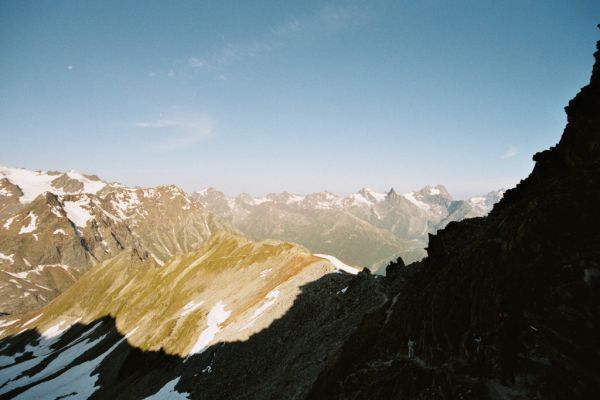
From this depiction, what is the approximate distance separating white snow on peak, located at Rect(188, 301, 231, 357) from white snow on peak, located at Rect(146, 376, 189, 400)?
20.1 feet

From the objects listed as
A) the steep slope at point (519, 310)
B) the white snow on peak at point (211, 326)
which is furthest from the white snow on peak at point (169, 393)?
the steep slope at point (519, 310)

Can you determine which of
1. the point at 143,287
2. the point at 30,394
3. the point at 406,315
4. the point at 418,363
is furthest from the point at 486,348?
the point at 143,287

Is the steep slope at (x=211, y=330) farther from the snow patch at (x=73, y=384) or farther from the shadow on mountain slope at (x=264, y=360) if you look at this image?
the snow patch at (x=73, y=384)

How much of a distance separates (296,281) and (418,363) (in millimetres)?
44308

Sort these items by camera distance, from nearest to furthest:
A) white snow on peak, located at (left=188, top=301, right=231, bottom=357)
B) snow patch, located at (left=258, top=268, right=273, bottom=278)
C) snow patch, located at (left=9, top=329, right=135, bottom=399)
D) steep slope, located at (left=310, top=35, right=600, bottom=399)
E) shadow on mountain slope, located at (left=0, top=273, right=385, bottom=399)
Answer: steep slope, located at (left=310, top=35, right=600, bottom=399)
shadow on mountain slope, located at (left=0, top=273, right=385, bottom=399)
white snow on peak, located at (left=188, top=301, right=231, bottom=357)
snow patch, located at (left=258, top=268, right=273, bottom=278)
snow patch, located at (left=9, top=329, right=135, bottom=399)

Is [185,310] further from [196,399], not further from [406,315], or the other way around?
[406,315]

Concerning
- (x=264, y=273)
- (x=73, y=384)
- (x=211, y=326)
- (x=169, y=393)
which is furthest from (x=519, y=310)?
(x=73, y=384)

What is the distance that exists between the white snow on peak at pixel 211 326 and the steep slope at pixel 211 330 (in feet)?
0.87

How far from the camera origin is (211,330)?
65.9 meters

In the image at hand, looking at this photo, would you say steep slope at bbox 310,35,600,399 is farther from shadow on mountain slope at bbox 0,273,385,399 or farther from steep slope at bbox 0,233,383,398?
steep slope at bbox 0,233,383,398

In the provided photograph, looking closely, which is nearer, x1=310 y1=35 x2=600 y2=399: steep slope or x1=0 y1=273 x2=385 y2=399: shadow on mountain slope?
x1=310 y1=35 x2=600 y2=399: steep slope

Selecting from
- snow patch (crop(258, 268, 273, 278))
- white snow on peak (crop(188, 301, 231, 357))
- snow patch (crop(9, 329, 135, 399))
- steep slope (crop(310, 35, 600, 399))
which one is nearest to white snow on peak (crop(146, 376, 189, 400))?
white snow on peak (crop(188, 301, 231, 357))

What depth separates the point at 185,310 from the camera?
292ft

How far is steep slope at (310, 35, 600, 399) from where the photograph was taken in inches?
556
